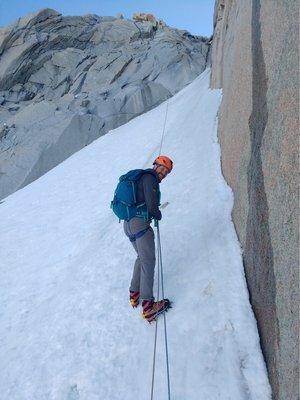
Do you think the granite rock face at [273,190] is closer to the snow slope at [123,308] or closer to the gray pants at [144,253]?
the snow slope at [123,308]

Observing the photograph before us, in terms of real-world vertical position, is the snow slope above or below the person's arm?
below

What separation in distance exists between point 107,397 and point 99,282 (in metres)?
3.10

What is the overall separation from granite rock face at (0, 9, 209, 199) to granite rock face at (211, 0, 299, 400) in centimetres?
2207

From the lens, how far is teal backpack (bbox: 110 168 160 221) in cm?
639

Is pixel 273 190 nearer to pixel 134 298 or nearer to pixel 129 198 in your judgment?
pixel 129 198

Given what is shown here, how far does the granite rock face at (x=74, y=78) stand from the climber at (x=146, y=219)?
70.5 ft

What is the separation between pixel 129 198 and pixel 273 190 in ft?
7.78

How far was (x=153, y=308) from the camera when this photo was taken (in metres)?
6.54

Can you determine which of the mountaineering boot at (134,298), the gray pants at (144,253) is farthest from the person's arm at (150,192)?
the mountaineering boot at (134,298)

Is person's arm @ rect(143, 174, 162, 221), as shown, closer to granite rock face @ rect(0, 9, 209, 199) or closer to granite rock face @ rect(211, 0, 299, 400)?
granite rock face @ rect(211, 0, 299, 400)

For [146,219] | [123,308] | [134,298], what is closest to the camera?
[146,219]

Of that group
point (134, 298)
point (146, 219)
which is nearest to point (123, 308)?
point (134, 298)

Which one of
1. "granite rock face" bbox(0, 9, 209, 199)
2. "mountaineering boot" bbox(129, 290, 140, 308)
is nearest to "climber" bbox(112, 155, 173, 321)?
"mountaineering boot" bbox(129, 290, 140, 308)

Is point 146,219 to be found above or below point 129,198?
below
